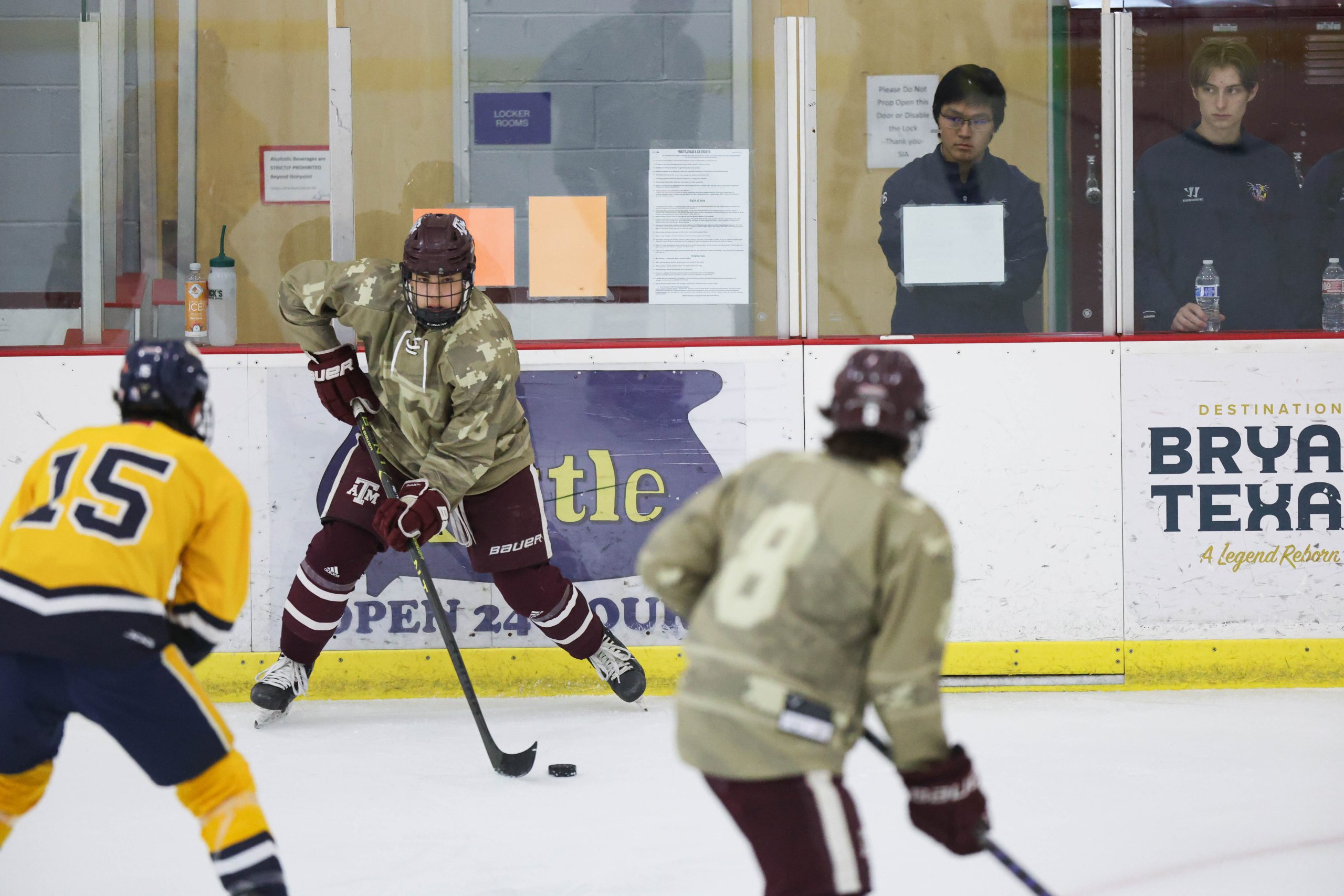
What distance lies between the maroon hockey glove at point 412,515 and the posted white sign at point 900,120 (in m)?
1.67

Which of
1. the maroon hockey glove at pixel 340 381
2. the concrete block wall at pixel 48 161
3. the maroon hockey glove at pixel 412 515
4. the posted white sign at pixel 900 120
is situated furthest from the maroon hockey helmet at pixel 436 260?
the posted white sign at pixel 900 120

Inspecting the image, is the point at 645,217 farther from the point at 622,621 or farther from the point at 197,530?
the point at 197,530

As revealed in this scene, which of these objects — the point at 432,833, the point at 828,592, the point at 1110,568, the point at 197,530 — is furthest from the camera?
the point at 1110,568

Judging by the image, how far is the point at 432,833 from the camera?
2.86 metres

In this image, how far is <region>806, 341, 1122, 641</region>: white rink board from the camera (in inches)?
158

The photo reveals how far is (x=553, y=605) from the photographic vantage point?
3664 mm

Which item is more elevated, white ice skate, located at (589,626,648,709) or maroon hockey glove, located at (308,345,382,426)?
maroon hockey glove, located at (308,345,382,426)

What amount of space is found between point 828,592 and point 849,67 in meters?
2.91

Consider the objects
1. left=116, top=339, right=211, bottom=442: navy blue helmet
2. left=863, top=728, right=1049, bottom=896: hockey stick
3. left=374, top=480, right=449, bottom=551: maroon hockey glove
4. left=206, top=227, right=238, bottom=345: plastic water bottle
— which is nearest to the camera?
left=863, top=728, right=1049, bottom=896: hockey stick

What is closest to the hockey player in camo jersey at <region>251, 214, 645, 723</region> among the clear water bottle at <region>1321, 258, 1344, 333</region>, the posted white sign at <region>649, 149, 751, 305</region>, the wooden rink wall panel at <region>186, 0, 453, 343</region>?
the wooden rink wall panel at <region>186, 0, 453, 343</region>

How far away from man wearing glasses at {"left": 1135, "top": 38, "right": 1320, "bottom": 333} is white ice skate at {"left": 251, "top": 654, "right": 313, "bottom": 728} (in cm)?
254

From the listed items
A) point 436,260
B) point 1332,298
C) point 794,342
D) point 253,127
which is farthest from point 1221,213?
point 253,127

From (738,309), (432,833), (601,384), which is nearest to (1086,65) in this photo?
(738,309)

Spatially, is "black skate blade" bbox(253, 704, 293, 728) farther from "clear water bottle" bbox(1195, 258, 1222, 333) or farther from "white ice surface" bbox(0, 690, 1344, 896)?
"clear water bottle" bbox(1195, 258, 1222, 333)
